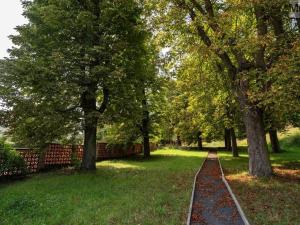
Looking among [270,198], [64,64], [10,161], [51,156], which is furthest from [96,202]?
[51,156]

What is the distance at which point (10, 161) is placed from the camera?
46.2 feet

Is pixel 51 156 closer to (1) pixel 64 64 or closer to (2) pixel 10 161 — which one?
(2) pixel 10 161

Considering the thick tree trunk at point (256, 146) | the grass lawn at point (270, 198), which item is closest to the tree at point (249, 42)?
the thick tree trunk at point (256, 146)

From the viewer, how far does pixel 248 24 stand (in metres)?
19.0

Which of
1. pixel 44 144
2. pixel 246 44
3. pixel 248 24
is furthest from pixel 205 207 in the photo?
pixel 248 24

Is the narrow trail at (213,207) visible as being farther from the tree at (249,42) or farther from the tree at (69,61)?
the tree at (69,61)

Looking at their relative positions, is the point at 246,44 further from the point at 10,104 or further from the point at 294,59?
the point at 10,104

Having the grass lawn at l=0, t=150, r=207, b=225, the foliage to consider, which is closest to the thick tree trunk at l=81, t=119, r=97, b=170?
the foliage

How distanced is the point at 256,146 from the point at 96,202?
27.5 feet

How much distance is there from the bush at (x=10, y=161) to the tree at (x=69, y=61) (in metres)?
0.97

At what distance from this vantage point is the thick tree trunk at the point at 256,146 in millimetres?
14234

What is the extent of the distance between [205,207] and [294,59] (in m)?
5.46

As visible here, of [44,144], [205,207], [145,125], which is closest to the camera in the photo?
[205,207]

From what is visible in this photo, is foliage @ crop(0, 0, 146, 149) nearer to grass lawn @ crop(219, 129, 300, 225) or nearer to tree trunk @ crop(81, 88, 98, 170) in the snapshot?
tree trunk @ crop(81, 88, 98, 170)
